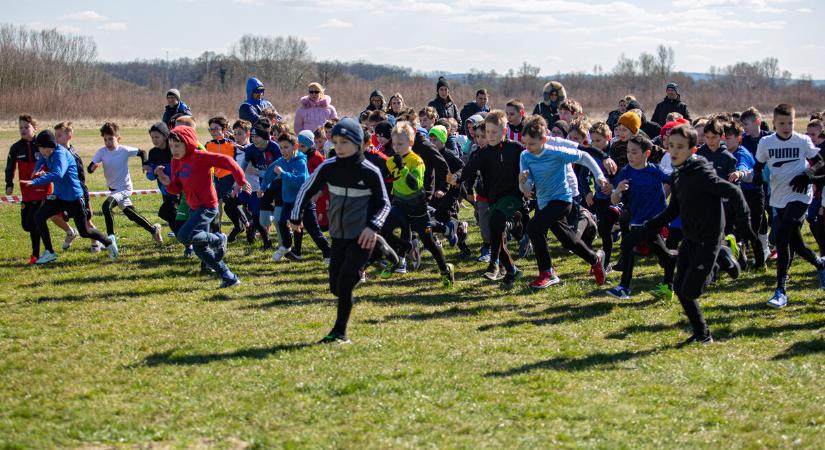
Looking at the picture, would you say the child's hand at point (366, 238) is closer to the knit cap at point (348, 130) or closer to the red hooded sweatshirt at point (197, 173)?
the knit cap at point (348, 130)

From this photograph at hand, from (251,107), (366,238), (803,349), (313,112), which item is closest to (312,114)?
(313,112)

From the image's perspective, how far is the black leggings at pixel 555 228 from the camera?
31.4 ft

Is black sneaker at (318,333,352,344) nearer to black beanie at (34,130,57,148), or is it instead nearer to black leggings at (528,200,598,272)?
black leggings at (528,200,598,272)

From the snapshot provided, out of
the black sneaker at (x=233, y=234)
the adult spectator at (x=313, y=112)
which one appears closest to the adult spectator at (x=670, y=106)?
the adult spectator at (x=313, y=112)

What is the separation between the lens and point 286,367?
6902 mm

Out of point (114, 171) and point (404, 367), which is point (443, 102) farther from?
point (404, 367)

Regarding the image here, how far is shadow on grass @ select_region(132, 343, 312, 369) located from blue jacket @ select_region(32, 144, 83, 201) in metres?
5.08

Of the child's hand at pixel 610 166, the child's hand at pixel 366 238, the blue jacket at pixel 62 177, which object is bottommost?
the child's hand at pixel 366 238

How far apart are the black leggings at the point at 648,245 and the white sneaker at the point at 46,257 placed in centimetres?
791

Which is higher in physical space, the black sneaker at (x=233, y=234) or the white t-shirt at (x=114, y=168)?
the white t-shirt at (x=114, y=168)

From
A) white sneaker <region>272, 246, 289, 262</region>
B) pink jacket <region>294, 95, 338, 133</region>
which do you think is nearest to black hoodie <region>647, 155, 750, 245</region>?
white sneaker <region>272, 246, 289, 262</region>

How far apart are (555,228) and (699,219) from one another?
2.33 m

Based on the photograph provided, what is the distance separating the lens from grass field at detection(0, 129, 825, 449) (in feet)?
18.3

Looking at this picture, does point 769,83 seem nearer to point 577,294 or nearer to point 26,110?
point 26,110
